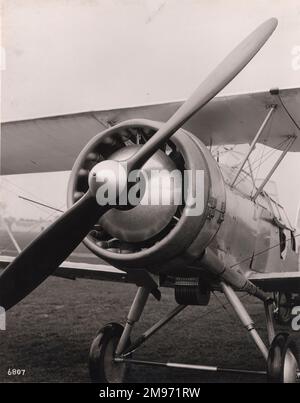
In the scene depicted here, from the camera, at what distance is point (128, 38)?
632 centimetres

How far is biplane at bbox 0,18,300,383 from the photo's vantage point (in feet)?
11.6

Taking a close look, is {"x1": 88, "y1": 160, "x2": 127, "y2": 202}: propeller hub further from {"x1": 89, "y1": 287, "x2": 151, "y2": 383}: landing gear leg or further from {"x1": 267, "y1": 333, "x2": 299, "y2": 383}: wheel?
{"x1": 267, "y1": 333, "x2": 299, "y2": 383}: wheel

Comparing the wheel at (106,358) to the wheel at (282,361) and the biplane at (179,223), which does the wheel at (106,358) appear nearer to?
the biplane at (179,223)

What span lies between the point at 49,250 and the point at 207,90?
1610 millimetres

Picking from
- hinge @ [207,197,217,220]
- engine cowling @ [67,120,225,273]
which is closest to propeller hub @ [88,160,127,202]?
engine cowling @ [67,120,225,273]

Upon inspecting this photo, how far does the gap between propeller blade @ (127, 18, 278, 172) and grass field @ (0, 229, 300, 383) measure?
2572 mm

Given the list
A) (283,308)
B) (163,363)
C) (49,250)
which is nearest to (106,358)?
(163,363)

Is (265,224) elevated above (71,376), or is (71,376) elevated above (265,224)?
(265,224)

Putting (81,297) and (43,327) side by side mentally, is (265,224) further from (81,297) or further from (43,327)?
(81,297)

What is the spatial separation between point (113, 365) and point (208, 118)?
8.77ft

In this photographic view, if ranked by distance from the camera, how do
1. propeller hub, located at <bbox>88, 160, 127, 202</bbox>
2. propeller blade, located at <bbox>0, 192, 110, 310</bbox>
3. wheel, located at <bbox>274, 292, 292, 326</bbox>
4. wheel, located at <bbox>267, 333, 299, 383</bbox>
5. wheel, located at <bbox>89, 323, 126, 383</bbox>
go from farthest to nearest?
wheel, located at <bbox>274, 292, 292, 326</bbox> < wheel, located at <bbox>89, 323, 126, 383</bbox> < wheel, located at <bbox>267, 333, 299, 383</bbox> < propeller blade, located at <bbox>0, 192, 110, 310</bbox> < propeller hub, located at <bbox>88, 160, 127, 202</bbox>

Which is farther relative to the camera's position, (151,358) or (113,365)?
(151,358)

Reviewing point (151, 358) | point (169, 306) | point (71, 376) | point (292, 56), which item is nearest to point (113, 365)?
point (71, 376)

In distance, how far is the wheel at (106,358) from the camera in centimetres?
462
